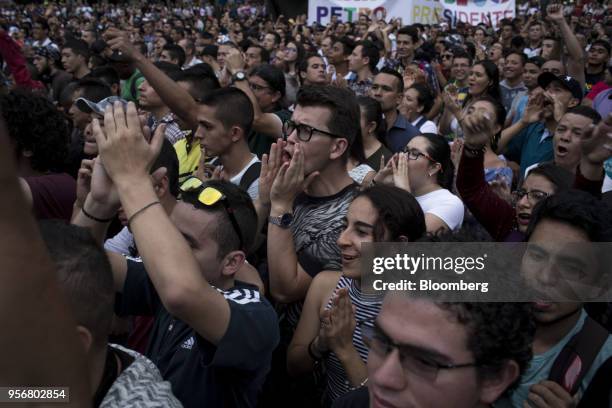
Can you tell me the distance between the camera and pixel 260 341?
1812 millimetres

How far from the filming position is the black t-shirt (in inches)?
69.9

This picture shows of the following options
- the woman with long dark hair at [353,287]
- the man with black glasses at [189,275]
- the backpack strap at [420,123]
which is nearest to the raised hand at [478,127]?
the woman with long dark hair at [353,287]

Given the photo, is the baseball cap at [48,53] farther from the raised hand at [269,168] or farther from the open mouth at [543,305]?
the open mouth at [543,305]

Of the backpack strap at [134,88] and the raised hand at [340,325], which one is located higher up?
the raised hand at [340,325]

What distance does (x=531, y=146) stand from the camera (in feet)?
17.3

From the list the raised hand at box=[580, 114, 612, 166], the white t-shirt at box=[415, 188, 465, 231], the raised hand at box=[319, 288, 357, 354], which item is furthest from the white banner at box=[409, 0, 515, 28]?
the raised hand at box=[319, 288, 357, 354]

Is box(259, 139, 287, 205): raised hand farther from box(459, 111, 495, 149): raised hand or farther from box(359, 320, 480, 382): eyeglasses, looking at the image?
box(359, 320, 480, 382): eyeglasses

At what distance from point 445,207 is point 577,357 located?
1.47 metres

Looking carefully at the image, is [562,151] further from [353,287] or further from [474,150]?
[353,287]

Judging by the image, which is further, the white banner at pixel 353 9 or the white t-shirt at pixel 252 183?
the white banner at pixel 353 9

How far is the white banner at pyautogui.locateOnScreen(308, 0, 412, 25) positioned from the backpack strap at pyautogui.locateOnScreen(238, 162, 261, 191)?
29.6ft

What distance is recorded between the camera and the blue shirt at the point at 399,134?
536 cm

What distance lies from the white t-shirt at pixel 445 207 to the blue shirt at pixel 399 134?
78.4 inches

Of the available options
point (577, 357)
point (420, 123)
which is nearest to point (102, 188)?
point (577, 357)
